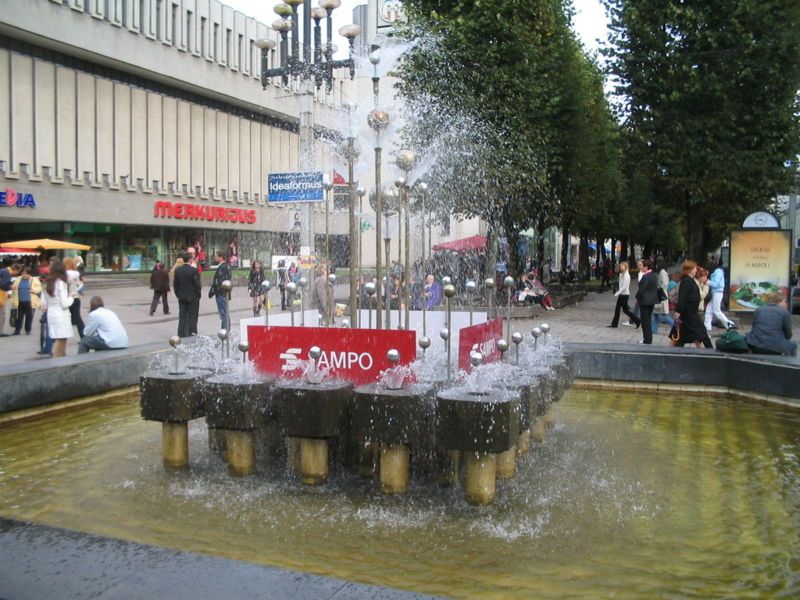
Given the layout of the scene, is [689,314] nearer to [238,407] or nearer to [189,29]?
[238,407]

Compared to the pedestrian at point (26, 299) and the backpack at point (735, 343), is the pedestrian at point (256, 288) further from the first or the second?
the backpack at point (735, 343)

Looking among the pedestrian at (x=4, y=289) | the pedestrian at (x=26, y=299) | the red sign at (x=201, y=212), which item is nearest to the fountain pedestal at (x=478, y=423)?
the pedestrian at (x=26, y=299)

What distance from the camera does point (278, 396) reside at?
5.92 meters

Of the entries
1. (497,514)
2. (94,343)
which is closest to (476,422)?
(497,514)

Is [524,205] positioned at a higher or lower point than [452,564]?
higher

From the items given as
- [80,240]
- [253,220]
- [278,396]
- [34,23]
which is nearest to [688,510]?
[278,396]

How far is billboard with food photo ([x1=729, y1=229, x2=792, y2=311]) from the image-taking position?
65.3 feet

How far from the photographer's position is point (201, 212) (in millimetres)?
47250

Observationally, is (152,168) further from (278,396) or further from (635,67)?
(278,396)

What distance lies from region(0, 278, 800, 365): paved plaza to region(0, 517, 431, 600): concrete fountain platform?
29.1ft

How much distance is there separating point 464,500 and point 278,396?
5.27ft

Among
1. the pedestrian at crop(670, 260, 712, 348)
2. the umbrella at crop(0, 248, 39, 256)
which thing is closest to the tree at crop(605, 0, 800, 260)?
the pedestrian at crop(670, 260, 712, 348)

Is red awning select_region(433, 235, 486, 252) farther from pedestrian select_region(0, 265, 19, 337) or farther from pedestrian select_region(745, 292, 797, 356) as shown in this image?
pedestrian select_region(745, 292, 797, 356)

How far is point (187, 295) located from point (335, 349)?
30.5 ft
